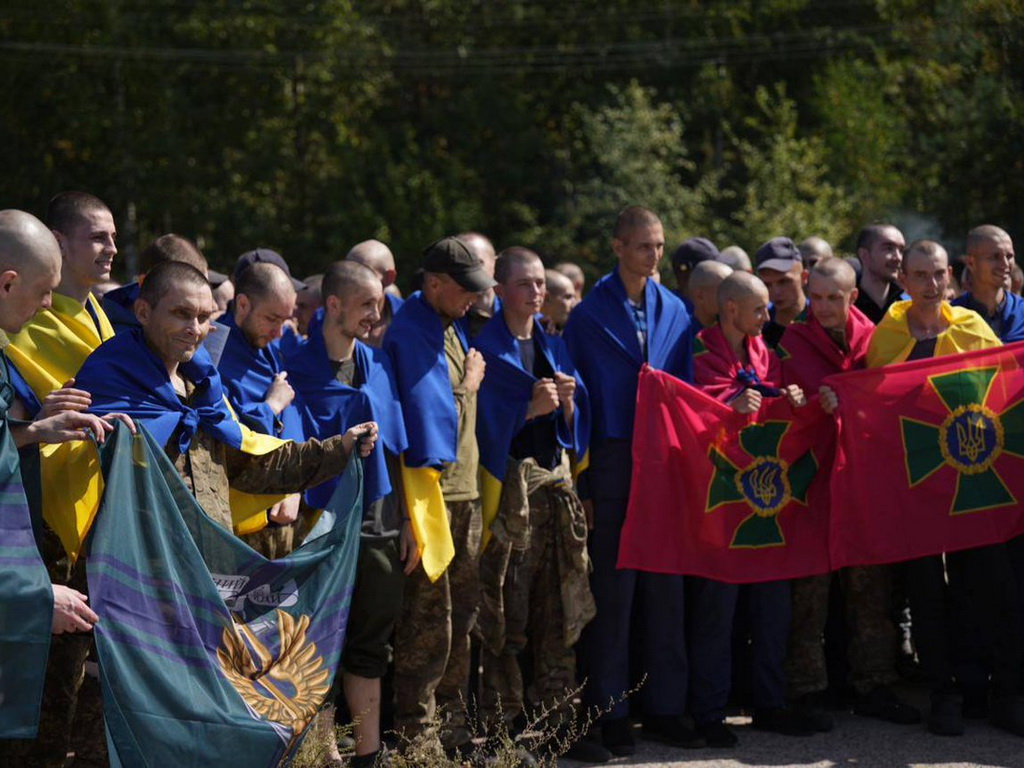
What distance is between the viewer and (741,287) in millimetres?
7512

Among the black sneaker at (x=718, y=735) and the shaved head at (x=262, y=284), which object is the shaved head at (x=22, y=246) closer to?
the shaved head at (x=262, y=284)

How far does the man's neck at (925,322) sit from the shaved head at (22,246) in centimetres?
472

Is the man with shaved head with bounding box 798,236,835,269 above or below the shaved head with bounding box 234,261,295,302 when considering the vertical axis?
above

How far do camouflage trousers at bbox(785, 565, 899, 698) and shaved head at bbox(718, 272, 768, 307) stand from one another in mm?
1564

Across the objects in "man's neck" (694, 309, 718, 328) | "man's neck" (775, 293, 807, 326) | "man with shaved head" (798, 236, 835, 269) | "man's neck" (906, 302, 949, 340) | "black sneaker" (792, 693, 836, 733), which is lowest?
"black sneaker" (792, 693, 836, 733)

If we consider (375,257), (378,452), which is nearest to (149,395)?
(378,452)

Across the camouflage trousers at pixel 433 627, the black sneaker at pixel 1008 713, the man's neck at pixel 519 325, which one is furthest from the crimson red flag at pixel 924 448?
the camouflage trousers at pixel 433 627

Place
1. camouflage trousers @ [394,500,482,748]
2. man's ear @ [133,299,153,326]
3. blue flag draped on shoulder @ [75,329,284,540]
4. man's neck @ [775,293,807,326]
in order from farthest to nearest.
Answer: man's neck @ [775,293,807,326] < camouflage trousers @ [394,500,482,748] < man's ear @ [133,299,153,326] < blue flag draped on shoulder @ [75,329,284,540]

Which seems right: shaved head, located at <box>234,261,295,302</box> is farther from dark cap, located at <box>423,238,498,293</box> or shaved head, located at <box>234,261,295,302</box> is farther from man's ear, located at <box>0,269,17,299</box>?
man's ear, located at <box>0,269,17,299</box>

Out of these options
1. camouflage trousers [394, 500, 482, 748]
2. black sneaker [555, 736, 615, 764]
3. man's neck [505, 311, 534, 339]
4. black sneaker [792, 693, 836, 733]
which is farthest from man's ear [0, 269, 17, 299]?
black sneaker [792, 693, 836, 733]

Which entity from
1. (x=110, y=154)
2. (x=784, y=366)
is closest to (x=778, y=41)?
(x=110, y=154)

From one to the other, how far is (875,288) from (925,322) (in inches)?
36.8

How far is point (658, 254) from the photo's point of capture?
25.3 ft

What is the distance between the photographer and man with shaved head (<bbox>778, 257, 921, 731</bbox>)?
25.6ft
